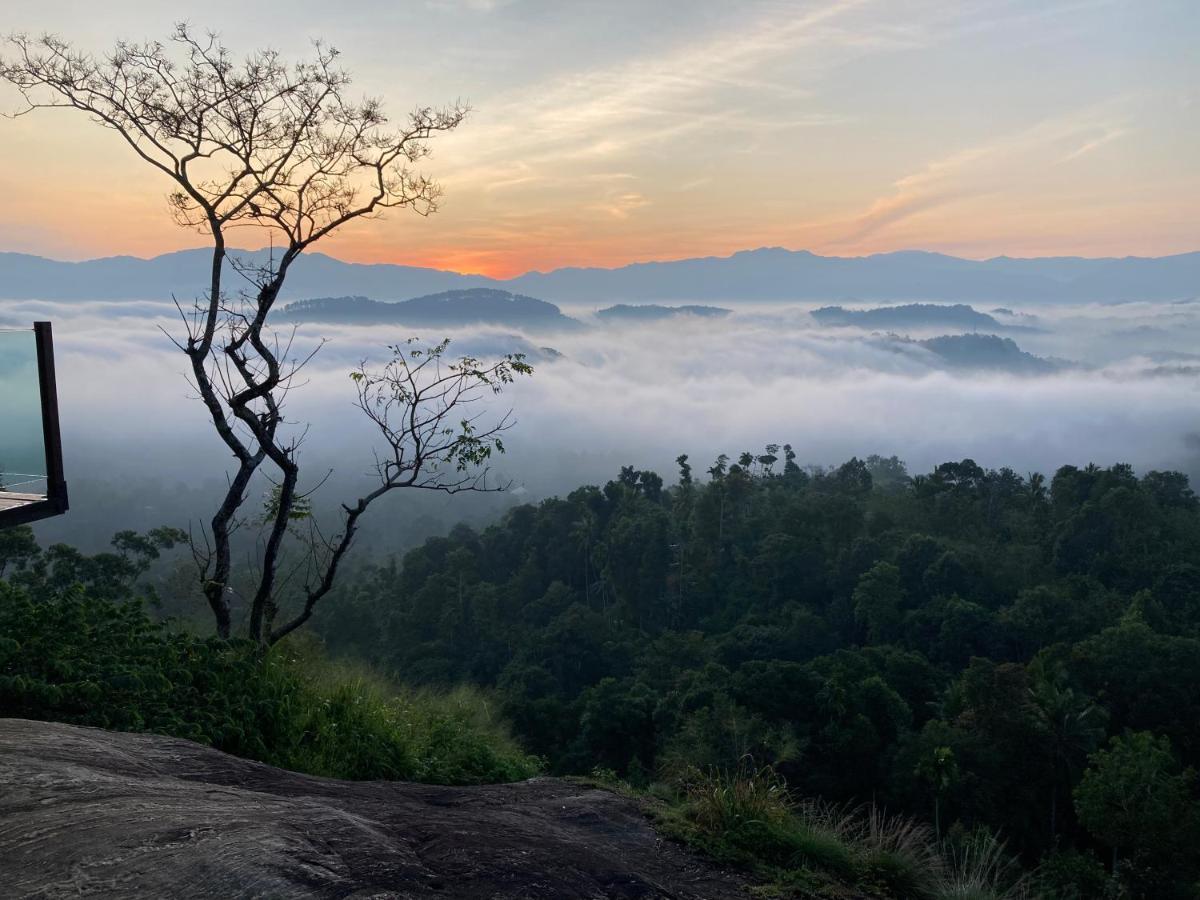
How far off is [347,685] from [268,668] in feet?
2.15

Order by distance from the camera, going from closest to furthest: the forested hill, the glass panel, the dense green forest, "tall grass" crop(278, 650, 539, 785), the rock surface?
the rock surface, the glass panel, the dense green forest, "tall grass" crop(278, 650, 539, 785), the forested hill

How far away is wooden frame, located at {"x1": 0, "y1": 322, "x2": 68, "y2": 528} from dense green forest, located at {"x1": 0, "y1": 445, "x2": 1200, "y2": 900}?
777mm

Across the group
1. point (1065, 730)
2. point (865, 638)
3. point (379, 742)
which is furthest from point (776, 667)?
point (379, 742)

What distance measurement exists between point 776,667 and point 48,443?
24.7m

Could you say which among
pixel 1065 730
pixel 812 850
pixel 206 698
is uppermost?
pixel 206 698

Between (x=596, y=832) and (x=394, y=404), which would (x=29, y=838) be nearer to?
(x=596, y=832)

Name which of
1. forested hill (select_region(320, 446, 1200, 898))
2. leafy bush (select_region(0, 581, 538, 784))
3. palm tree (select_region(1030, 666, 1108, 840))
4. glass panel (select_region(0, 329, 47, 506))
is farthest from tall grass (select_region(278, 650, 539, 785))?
palm tree (select_region(1030, 666, 1108, 840))

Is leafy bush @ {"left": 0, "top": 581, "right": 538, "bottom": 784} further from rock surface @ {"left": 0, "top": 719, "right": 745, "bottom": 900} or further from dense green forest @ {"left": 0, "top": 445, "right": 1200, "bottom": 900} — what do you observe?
rock surface @ {"left": 0, "top": 719, "right": 745, "bottom": 900}

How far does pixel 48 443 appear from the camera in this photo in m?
5.07

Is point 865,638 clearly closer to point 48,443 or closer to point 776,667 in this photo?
point 776,667

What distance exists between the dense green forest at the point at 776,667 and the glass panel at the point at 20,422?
0.93 metres

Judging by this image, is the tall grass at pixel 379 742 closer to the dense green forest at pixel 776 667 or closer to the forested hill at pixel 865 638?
the dense green forest at pixel 776 667

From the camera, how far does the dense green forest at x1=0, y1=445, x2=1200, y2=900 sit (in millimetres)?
5512

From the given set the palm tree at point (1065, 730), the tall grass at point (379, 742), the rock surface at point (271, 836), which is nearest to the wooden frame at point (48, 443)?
the rock surface at point (271, 836)
